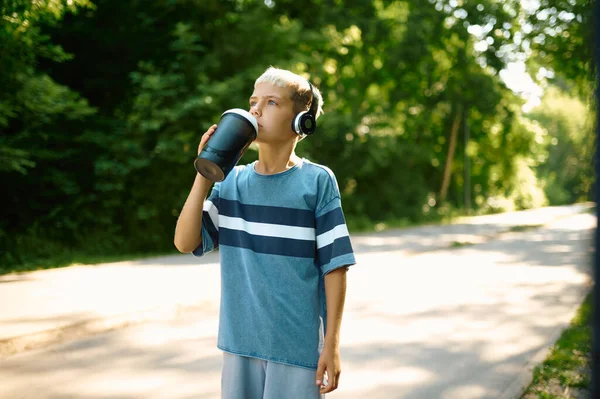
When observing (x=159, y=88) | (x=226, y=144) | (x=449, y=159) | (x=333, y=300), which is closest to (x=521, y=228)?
(x=449, y=159)

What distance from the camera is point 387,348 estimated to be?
648 centimetres

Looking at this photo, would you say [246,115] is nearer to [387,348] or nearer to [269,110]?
[269,110]

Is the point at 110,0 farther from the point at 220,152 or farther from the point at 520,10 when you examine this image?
the point at 220,152

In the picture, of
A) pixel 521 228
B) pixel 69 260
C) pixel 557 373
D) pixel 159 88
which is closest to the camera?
pixel 557 373

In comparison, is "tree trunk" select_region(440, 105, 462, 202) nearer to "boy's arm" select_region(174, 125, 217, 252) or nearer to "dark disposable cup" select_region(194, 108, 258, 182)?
"boy's arm" select_region(174, 125, 217, 252)

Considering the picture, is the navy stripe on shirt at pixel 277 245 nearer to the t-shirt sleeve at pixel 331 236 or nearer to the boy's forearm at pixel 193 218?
the t-shirt sleeve at pixel 331 236

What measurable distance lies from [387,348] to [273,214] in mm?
4531

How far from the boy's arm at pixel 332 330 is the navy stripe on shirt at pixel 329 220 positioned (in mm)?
145

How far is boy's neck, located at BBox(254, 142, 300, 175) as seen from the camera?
7.55 ft

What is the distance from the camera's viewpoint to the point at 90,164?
45.2 feet

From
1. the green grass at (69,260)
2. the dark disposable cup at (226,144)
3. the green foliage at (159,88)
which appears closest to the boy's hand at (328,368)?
the dark disposable cup at (226,144)

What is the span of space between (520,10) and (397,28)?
4.74 metres

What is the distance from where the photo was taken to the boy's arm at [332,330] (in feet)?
7.33

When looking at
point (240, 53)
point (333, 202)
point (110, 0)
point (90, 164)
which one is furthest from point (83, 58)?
point (333, 202)
